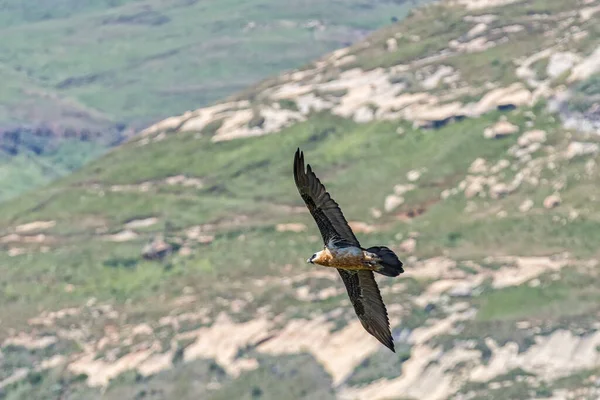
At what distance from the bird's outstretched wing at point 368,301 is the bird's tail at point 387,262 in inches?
147

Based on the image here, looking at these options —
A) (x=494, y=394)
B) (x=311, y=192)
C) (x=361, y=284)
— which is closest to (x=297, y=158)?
(x=311, y=192)

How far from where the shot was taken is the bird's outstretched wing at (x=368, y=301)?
192 ft

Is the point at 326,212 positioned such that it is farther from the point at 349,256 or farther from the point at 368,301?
the point at 368,301

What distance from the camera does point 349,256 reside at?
55.1m

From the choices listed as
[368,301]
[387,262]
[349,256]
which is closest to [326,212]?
[349,256]

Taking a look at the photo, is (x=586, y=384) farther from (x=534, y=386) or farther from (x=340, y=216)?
(x=340, y=216)

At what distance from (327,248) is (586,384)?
5704 inches

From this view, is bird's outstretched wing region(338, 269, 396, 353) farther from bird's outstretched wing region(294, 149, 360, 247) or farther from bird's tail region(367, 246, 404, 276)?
bird's tail region(367, 246, 404, 276)

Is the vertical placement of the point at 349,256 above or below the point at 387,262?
below

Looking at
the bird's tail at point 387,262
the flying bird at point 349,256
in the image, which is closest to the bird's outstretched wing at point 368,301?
the flying bird at point 349,256

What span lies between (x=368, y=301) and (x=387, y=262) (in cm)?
581

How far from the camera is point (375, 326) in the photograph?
5881 centimetres

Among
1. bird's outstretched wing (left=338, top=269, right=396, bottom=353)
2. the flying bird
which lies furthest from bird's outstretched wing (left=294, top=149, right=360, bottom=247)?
bird's outstretched wing (left=338, top=269, right=396, bottom=353)

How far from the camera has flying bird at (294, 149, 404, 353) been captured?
54312mm
